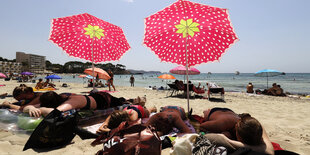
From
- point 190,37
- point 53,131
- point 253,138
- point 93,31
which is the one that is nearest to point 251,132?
point 253,138

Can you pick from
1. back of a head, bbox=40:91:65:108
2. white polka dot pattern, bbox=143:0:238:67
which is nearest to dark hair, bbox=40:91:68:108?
back of a head, bbox=40:91:65:108

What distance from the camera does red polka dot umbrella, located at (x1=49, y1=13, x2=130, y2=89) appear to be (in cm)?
393

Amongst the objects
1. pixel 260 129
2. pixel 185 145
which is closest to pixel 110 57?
pixel 185 145

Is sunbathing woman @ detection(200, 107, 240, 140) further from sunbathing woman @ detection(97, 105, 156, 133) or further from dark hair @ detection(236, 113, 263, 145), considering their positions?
sunbathing woman @ detection(97, 105, 156, 133)

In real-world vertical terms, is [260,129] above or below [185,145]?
above

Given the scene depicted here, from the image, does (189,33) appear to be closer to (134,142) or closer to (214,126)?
(214,126)

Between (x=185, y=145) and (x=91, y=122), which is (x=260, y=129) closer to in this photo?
(x=185, y=145)

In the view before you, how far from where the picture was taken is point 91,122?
3.12m

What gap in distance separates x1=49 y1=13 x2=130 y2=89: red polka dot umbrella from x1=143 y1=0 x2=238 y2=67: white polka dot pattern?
5.10 feet

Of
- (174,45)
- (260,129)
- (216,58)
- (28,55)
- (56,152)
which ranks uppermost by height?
(28,55)

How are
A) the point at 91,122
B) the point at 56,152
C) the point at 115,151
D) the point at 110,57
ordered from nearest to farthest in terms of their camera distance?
the point at 115,151, the point at 56,152, the point at 91,122, the point at 110,57

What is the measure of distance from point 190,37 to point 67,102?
120 inches

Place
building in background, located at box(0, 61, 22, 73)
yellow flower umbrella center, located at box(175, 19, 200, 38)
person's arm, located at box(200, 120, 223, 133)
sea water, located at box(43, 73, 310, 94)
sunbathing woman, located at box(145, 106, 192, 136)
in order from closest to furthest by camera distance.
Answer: person's arm, located at box(200, 120, 223, 133) → sunbathing woman, located at box(145, 106, 192, 136) → yellow flower umbrella center, located at box(175, 19, 200, 38) → sea water, located at box(43, 73, 310, 94) → building in background, located at box(0, 61, 22, 73)

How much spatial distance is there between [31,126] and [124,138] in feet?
6.51
